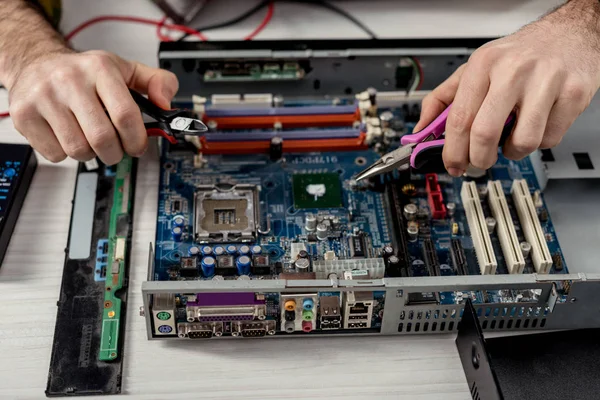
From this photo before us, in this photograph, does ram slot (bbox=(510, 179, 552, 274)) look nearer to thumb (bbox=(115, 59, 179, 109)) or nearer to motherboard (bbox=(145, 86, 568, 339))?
motherboard (bbox=(145, 86, 568, 339))

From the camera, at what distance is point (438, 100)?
2.84m

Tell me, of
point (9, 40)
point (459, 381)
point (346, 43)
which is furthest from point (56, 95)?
point (459, 381)

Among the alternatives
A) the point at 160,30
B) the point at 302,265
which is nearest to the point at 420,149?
the point at 302,265

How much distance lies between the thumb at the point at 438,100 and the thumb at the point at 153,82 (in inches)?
36.5

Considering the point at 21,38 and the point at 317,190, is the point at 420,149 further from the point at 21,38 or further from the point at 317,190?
the point at 21,38

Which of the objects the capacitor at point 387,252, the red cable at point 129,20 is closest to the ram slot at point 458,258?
the capacitor at point 387,252

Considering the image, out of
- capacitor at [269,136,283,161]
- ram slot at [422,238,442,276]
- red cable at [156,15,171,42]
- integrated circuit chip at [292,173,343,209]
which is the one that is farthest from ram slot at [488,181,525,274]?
red cable at [156,15,171,42]

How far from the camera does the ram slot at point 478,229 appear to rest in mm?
2682

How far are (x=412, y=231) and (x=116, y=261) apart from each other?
1.07m

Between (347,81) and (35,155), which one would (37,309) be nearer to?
(35,155)

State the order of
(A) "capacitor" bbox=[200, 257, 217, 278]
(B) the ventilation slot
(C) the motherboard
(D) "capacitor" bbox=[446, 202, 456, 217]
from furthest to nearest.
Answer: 1. (D) "capacitor" bbox=[446, 202, 456, 217]
2. (A) "capacitor" bbox=[200, 257, 217, 278]
3. (C) the motherboard
4. (B) the ventilation slot

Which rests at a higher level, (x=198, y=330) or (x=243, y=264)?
(x=243, y=264)

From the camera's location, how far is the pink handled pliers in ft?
8.86

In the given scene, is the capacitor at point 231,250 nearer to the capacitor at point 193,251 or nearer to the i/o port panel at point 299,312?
the capacitor at point 193,251
